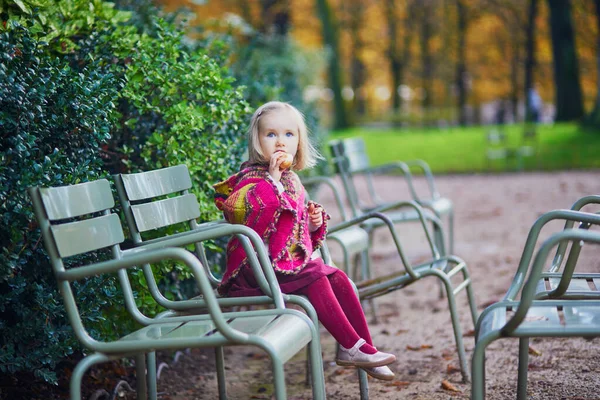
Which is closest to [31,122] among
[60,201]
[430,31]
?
[60,201]

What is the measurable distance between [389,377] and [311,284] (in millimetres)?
501

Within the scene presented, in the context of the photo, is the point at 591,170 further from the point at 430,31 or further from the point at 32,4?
the point at 430,31

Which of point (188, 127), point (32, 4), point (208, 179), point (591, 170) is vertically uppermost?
point (32, 4)

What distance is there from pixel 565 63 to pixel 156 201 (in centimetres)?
2031

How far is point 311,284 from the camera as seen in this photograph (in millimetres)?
3328

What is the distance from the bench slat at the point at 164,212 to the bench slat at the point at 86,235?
0.84ft

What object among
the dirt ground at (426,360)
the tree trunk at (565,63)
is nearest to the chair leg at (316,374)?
the dirt ground at (426,360)

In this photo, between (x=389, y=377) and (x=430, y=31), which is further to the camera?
(x=430, y=31)

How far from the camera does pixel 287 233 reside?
342 cm

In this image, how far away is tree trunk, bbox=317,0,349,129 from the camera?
87.2 ft

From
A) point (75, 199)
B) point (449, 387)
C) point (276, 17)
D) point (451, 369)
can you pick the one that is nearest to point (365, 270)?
point (451, 369)

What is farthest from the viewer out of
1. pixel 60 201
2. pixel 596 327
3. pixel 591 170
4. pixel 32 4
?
pixel 591 170

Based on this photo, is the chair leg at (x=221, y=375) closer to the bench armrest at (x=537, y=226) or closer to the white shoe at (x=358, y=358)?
the white shoe at (x=358, y=358)

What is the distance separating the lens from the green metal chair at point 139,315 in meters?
2.58
